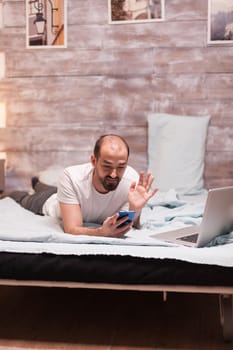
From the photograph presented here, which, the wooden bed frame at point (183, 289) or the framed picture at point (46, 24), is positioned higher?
the framed picture at point (46, 24)

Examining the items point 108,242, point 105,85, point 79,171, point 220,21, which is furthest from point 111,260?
point 220,21

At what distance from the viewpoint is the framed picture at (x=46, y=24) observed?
14.4 ft

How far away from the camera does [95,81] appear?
4.39 m

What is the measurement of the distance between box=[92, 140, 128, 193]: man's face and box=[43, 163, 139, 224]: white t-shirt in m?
0.11

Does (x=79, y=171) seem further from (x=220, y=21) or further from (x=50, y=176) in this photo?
(x=220, y=21)

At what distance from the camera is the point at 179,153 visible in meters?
4.09

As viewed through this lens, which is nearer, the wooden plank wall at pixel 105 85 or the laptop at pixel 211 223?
the laptop at pixel 211 223

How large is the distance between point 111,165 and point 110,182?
0.08 m

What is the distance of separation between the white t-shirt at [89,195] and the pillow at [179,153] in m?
1.31

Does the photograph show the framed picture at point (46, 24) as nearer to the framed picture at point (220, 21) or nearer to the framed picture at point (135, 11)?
the framed picture at point (135, 11)

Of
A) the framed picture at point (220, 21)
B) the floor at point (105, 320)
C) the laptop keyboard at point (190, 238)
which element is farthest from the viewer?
the framed picture at point (220, 21)

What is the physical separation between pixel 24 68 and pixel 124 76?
80 centimetres

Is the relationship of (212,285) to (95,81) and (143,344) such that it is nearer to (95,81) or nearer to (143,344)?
(143,344)

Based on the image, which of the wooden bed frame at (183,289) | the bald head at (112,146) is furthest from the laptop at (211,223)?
the bald head at (112,146)
